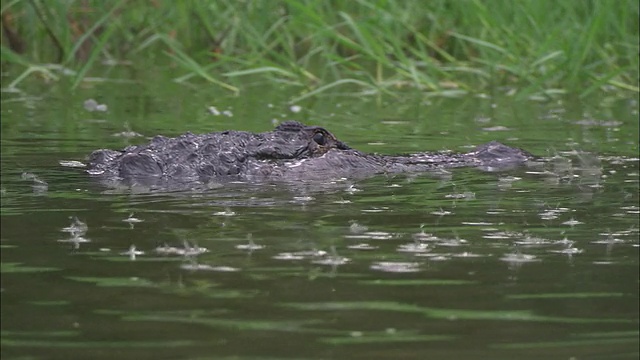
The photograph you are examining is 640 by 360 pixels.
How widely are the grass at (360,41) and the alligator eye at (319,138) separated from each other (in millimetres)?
2672

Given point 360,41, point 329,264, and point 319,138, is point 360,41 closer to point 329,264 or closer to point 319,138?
point 319,138

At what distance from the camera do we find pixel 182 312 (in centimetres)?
443

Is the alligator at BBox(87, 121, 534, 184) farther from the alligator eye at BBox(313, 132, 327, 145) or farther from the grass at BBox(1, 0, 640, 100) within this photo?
the grass at BBox(1, 0, 640, 100)

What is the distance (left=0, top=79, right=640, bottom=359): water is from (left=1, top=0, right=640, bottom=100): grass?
2.46 metres

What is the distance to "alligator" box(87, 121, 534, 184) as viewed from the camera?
790 centimetres

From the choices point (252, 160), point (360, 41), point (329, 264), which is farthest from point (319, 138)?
point (360, 41)

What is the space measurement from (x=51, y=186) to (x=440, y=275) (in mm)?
3133

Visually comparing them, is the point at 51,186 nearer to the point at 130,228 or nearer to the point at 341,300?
the point at 130,228

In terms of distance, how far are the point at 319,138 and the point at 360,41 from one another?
4.21 meters

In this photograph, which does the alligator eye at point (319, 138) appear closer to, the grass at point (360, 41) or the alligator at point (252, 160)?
the alligator at point (252, 160)

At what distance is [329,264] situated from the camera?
5246mm

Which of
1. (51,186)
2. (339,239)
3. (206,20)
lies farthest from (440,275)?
(206,20)

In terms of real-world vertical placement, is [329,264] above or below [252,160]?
below

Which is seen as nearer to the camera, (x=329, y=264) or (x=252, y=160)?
(x=329, y=264)
